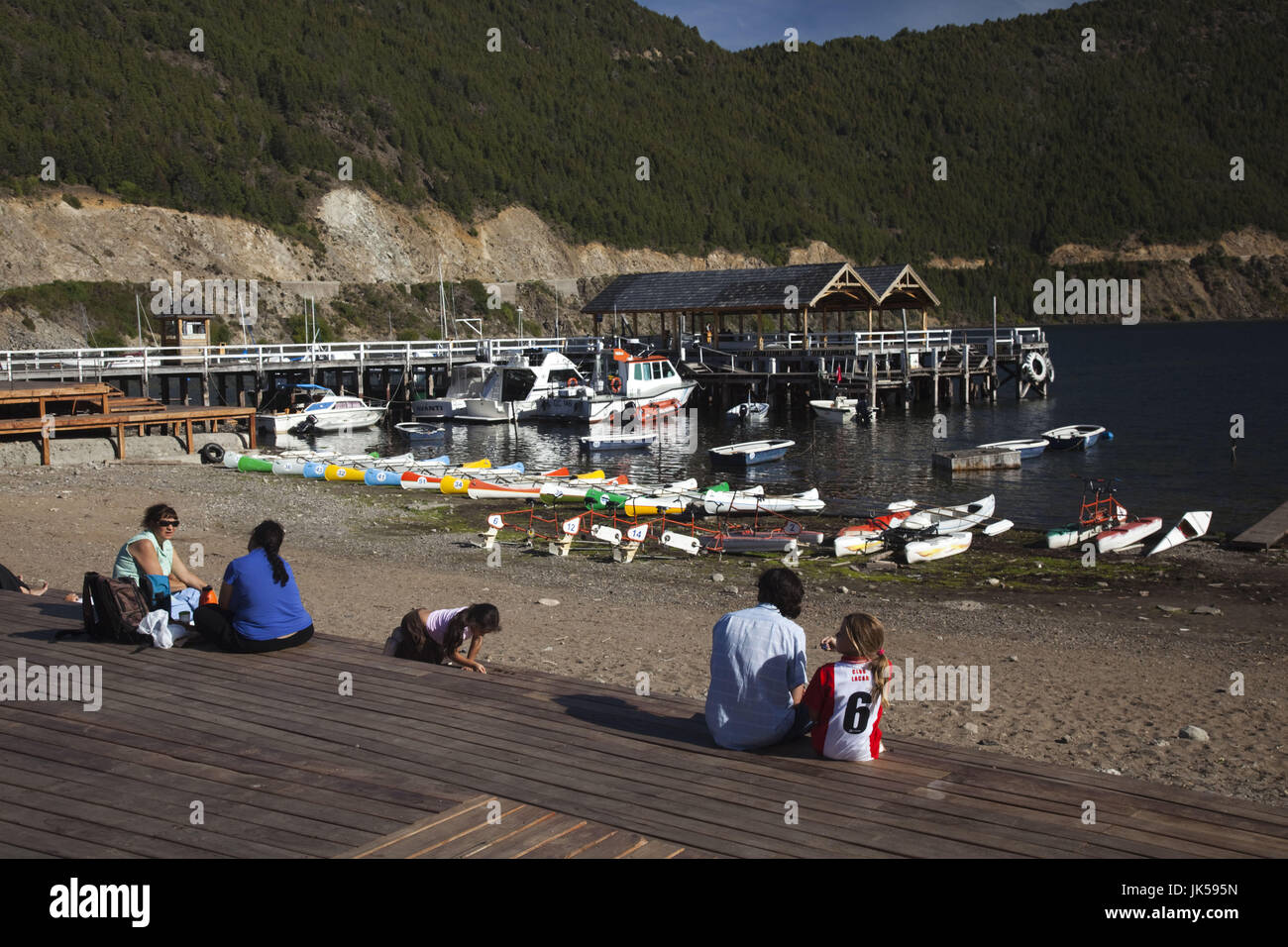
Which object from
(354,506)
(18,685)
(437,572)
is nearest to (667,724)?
(18,685)

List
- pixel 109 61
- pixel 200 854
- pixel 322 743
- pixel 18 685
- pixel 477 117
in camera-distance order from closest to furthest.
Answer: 1. pixel 200 854
2. pixel 322 743
3. pixel 18 685
4. pixel 109 61
5. pixel 477 117

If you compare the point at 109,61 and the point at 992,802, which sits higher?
the point at 109,61

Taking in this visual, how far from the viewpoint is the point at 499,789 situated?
6312mm

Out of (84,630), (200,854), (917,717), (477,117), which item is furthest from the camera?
(477,117)

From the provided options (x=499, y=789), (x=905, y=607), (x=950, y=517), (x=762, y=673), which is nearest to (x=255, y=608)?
(x=499, y=789)

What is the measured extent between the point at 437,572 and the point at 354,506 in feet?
26.1

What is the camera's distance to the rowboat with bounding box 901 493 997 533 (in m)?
22.7

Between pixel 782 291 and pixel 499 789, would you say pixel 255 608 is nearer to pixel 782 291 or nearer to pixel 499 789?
pixel 499 789

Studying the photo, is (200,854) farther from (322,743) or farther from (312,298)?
(312,298)

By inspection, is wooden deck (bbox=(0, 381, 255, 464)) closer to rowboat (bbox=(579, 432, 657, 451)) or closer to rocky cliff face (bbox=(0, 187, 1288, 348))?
rowboat (bbox=(579, 432, 657, 451))

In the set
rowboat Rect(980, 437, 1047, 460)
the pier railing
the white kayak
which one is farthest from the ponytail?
the pier railing

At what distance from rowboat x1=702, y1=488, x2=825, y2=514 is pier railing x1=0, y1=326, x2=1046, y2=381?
90.3 feet

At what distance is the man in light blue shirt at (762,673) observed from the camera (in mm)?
6969
